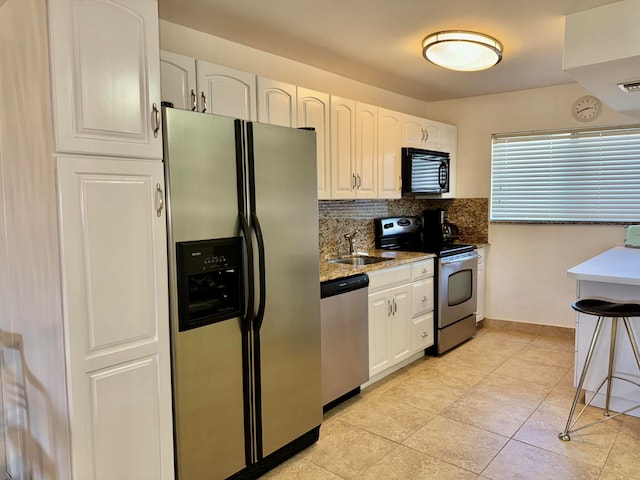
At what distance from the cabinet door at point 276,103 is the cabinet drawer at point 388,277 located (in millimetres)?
1174

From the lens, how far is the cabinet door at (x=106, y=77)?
150 centimetres

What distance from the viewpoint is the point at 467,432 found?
8.82 ft

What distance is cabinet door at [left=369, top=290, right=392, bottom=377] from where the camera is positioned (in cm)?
320

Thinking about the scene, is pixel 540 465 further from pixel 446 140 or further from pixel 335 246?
pixel 446 140

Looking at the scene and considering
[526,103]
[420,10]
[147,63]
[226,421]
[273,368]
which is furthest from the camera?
[526,103]

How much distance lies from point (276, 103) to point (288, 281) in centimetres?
117

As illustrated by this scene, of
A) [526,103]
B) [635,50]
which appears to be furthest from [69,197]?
[526,103]

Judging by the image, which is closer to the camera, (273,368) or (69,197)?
(69,197)

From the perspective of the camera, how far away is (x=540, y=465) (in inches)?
91.9

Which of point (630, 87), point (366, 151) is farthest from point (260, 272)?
point (630, 87)

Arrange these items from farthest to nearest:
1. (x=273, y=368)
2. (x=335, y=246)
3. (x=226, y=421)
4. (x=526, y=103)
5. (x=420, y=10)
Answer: (x=526, y=103)
(x=335, y=246)
(x=420, y=10)
(x=273, y=368)
(x=226, y=421)

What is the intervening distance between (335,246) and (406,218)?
1.09 metres

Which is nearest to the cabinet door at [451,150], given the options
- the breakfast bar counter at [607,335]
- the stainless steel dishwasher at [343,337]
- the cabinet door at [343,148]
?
the cabinet door at [343,148]

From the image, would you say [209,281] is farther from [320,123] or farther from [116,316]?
[320,123]
